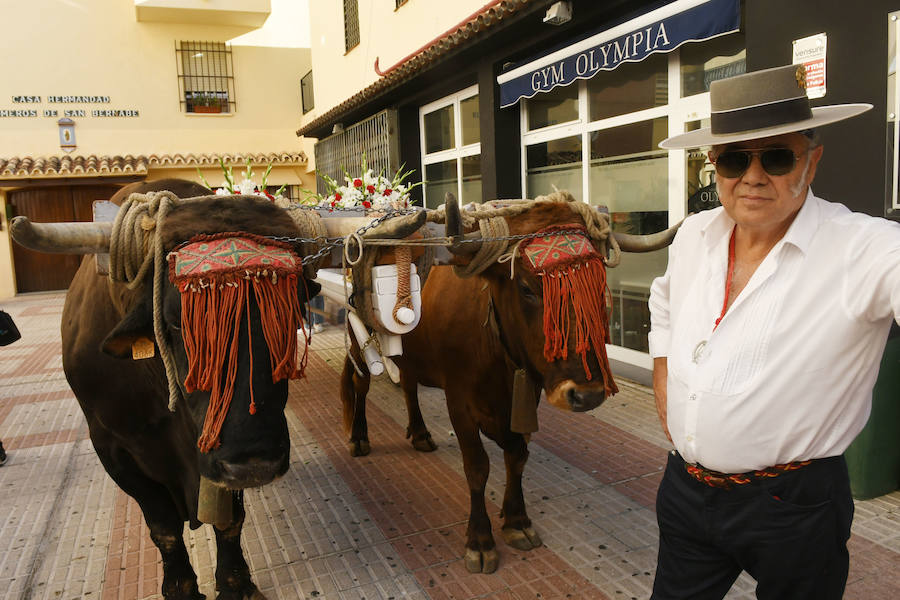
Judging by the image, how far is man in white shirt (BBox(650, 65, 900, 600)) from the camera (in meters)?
1.72

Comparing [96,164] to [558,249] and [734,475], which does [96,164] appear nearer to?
Result: [558,249]

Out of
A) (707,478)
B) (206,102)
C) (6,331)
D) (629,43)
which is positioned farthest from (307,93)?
(707,478)

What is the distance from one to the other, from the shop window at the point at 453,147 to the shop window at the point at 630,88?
6.68 ft

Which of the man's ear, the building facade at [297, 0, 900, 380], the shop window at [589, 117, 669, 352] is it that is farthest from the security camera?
the man's ear

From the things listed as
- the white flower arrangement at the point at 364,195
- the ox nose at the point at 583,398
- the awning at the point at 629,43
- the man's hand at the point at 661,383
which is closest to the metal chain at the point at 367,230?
the ox nose at the point at 583,398

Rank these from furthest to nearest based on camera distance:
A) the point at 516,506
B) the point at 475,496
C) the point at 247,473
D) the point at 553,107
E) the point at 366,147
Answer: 1. the point at 366,147
2. the point at 553,107
3. the point at 516,506
4. the point at 475,496
5. the point at 247,473

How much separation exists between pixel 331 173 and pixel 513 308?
12.3 metres

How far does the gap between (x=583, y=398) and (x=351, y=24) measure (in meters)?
12.6

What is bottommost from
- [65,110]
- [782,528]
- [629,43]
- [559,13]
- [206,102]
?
[782,528]

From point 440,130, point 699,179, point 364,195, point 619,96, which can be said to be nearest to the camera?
point 364,195

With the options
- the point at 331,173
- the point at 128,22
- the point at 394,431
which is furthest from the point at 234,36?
the point at 394,431

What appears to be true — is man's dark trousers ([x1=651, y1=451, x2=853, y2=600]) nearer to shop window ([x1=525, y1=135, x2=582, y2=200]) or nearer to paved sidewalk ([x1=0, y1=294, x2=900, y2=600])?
paved sidewalk ([x1=0, y1=294, x2=900, y2=600])

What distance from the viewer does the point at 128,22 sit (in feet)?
59.4

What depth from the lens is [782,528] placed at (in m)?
1.80
